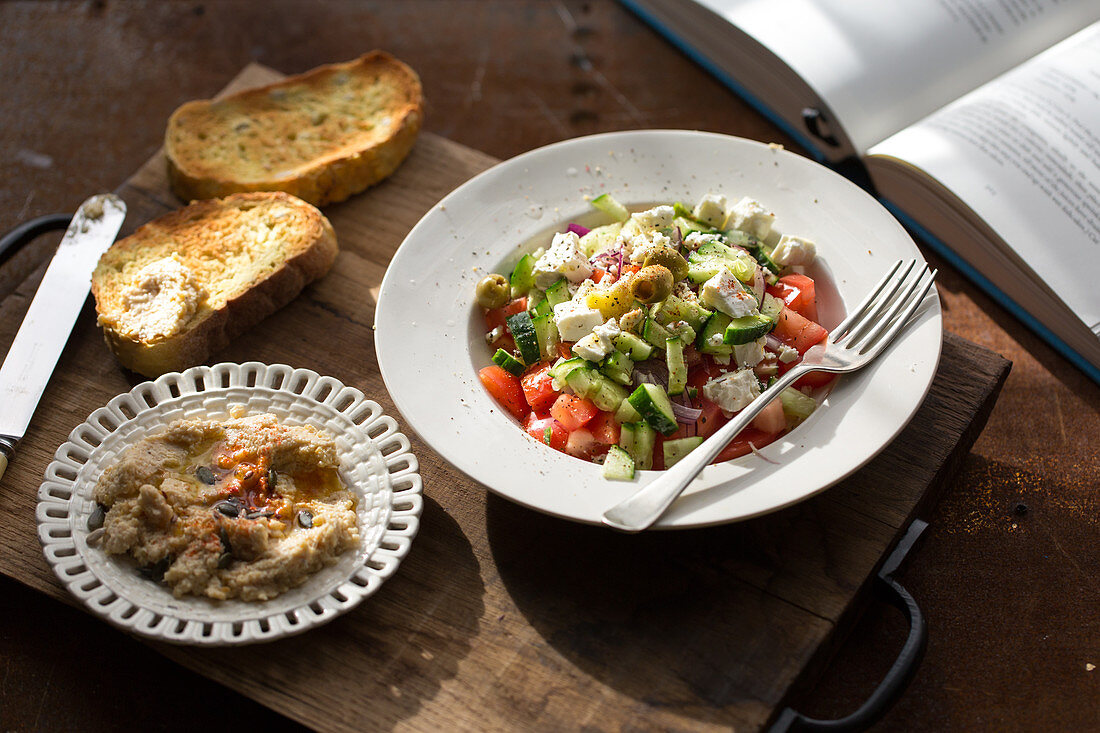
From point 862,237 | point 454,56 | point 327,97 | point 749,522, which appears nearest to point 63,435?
point 327,97

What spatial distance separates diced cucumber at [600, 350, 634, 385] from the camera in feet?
7.50

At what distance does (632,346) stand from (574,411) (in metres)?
0.22

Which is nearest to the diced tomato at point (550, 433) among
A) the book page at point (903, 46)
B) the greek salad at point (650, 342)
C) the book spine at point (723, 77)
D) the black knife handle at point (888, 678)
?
the greek salad at point (650, 342)

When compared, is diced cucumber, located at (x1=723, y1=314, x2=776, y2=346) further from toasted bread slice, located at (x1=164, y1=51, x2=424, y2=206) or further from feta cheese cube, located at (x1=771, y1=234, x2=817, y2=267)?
toasted bread slice, located at (x1=164, y1=51, x2=424, y2=206)

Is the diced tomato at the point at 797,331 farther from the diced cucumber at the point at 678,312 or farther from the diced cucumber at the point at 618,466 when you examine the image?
the diced cucumber at the point at 618,466

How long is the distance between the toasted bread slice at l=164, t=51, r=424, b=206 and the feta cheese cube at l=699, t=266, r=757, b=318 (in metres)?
1.55

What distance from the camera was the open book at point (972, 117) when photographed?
299cm

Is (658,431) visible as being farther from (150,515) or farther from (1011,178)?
(1011,178)

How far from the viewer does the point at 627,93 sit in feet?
13.9

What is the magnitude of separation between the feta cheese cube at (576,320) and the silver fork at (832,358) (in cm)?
41

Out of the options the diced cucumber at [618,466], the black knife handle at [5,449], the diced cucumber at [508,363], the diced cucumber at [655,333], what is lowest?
the black knife handle at [5,449]

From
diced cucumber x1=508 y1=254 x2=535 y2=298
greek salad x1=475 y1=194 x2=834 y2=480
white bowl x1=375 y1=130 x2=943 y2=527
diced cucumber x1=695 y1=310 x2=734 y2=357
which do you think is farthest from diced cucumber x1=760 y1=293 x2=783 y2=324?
diced cucumber x1=508 y1=254 x2=535 y2=298

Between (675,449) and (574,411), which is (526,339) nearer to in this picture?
(574,411)

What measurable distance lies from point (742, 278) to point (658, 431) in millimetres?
480
